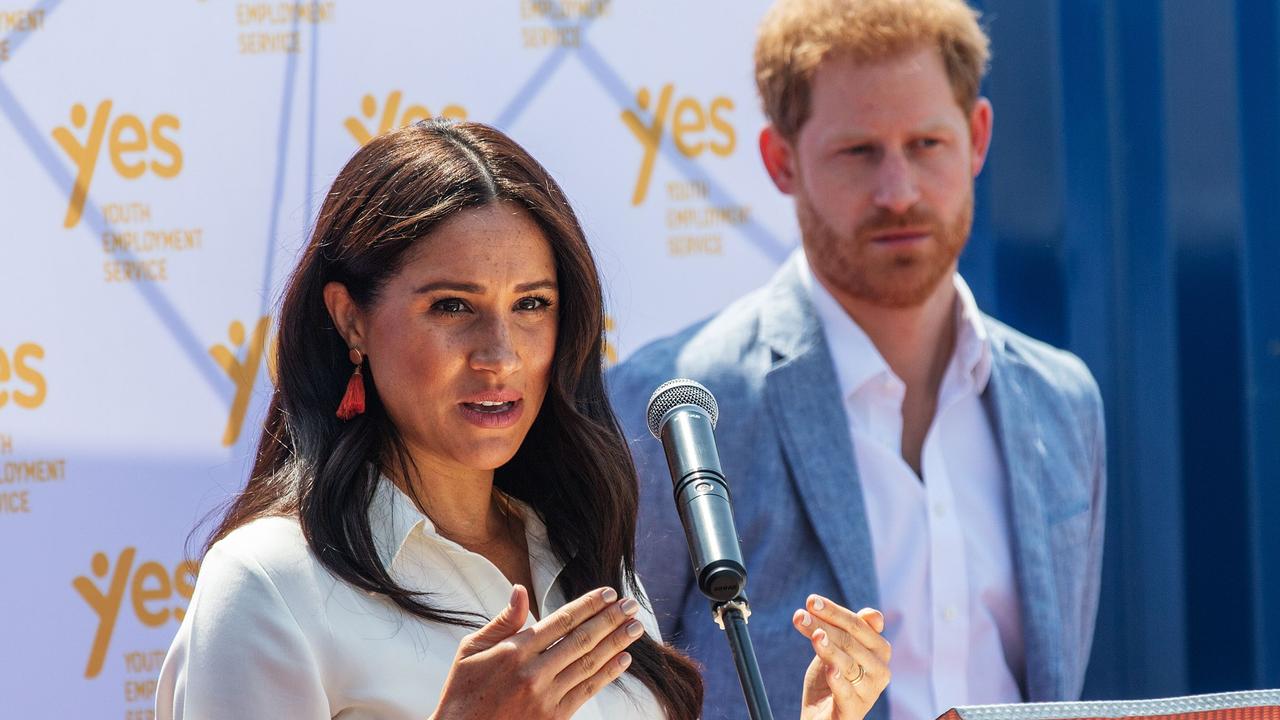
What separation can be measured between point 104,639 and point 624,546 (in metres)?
1.15

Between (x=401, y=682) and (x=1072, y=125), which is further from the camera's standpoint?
(x=1072, y=125)

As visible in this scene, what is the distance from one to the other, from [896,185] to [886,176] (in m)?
0.03

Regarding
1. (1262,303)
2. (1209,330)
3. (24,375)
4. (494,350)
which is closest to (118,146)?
(24,375)

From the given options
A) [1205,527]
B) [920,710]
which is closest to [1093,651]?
[1205,527]

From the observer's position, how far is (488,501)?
6.40 ft

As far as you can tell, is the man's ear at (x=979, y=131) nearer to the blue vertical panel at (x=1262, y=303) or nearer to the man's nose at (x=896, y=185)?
the man's nose at (x=896, y=185)

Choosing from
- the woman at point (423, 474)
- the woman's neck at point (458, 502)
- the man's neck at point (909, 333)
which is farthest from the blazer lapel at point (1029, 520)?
the woman's neck at point (458, 502)

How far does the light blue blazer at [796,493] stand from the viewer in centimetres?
253

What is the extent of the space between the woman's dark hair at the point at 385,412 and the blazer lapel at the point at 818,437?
2.08 ft

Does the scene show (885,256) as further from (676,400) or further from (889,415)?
(676,400)

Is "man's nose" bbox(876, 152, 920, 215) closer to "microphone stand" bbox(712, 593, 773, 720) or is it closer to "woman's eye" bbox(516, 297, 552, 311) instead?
"woman's eye" bbox(516, 297, 552, 311)

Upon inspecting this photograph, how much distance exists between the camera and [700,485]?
1.32 m

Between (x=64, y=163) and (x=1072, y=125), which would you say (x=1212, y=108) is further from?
(x=64, y=163)

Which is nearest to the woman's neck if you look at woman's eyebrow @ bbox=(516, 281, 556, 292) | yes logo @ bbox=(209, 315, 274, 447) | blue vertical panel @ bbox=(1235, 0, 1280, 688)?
woman's eyebrow @ bbox=(516, 281, 556, 292)
